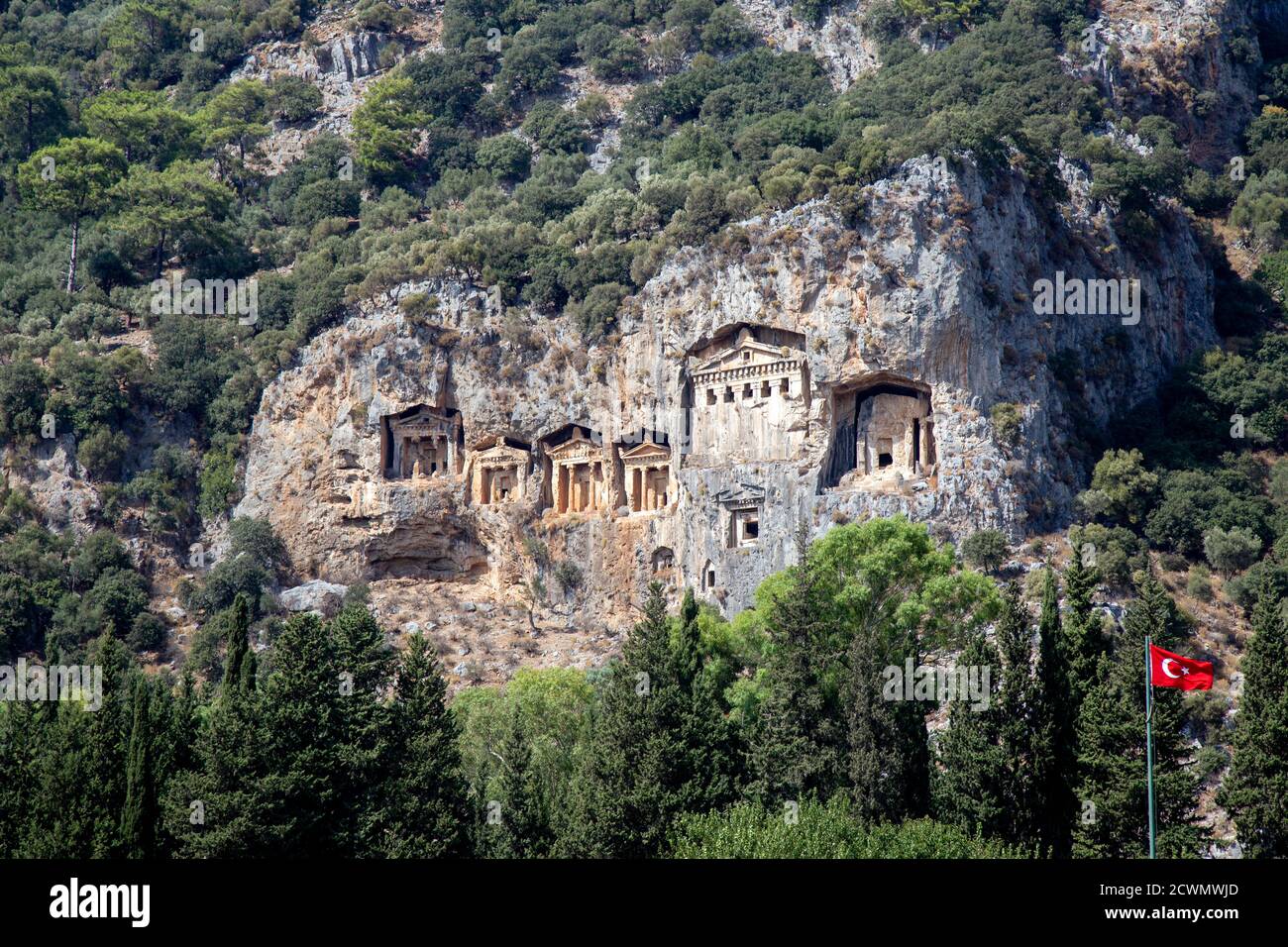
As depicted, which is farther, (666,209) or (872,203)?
(666,209)

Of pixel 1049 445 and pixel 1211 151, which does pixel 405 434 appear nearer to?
pixel 1049 445

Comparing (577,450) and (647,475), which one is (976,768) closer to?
(647,475)

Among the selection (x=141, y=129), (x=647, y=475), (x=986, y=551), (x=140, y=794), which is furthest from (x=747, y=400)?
(x=141, y=129)

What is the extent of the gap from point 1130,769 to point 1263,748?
3.33m

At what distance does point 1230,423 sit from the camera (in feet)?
271

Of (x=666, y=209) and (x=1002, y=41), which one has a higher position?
(x=1002, y=41)

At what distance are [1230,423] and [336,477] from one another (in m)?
39.1

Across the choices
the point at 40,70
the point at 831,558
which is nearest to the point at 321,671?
the point at 831,558

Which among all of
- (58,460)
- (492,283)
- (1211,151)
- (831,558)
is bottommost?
(831,558)

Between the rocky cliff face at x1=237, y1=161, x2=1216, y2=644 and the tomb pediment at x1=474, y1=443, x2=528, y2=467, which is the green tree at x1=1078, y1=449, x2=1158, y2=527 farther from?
the tomb pediment at x1=474, y1=443, x2=528, y2=467

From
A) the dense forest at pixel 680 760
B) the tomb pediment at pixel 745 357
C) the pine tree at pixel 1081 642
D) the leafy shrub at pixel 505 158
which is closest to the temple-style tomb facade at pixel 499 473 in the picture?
the tomb pediment at pixel 745 357

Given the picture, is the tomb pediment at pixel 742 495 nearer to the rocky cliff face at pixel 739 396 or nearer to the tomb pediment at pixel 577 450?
the rocky cliff face at pixel 739 396

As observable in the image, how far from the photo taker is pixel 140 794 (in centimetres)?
5012

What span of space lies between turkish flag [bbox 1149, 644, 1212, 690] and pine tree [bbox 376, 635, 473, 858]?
61.8ft
